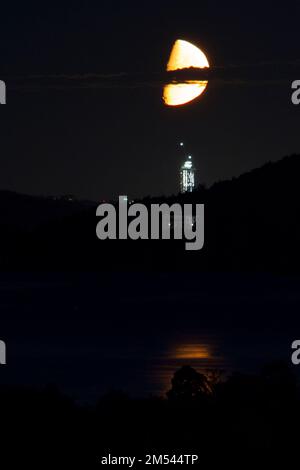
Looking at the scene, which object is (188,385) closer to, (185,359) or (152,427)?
(152,427)

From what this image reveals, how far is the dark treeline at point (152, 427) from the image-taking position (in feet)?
34.4

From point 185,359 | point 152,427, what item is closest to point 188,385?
point 152,427

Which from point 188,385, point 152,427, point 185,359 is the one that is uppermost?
point 185,359

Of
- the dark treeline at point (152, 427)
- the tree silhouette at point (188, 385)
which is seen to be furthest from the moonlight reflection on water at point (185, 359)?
the dark treeline at point (152, 427)

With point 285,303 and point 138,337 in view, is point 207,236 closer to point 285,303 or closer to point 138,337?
point 285,303

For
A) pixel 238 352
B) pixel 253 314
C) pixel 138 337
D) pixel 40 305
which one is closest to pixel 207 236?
pixel 40 305

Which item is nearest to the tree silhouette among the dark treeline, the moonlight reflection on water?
the dark treeline

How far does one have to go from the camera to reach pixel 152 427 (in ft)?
37.0

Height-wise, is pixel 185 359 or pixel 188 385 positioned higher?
pixel 185 359

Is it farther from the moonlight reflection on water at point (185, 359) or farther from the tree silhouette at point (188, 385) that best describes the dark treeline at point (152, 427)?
the moonlight reflection on water at point (185, 359)

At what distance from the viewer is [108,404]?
12016 mm

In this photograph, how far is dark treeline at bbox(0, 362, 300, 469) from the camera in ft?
34.4

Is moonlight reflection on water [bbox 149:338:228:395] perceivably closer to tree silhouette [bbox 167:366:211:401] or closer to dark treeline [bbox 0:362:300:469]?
tree silhouette [bbox 167:366:211:401]

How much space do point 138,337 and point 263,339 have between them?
5029mm
